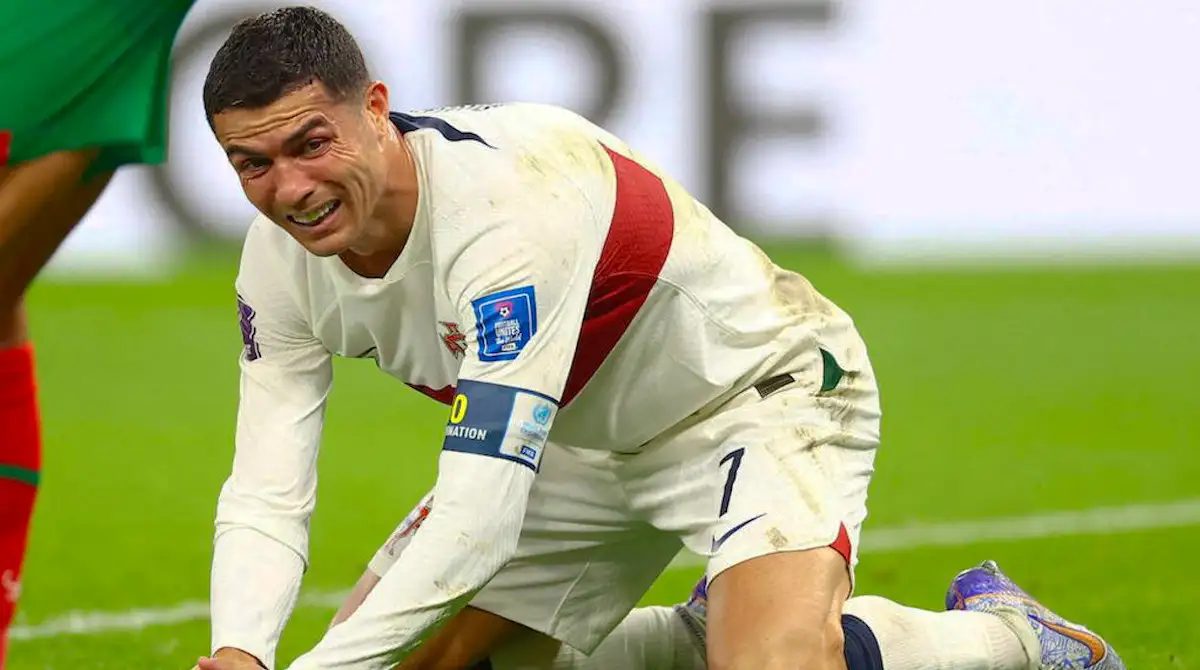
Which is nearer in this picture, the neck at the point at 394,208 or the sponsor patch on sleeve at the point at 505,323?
the sponsor patch on sleeve at the point at 505,323

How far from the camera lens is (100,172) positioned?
12.3 feet

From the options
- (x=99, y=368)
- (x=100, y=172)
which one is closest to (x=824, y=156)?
(x=99, y=368)

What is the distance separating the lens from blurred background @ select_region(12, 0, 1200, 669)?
680cm

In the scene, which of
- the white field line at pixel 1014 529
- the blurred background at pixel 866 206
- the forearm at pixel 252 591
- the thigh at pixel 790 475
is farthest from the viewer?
the blurred background at pixel 866 206

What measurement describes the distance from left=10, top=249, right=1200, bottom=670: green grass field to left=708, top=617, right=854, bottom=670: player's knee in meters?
1.03

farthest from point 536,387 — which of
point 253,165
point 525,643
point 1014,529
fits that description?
point 1014,529

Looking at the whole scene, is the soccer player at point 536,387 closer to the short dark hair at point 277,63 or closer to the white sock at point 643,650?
the short dark hair at point 277,63

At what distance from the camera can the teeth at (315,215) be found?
2.83m

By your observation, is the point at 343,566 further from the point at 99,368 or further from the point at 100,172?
the point at 99,368

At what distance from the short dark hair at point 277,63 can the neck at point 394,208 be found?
126 millimetres

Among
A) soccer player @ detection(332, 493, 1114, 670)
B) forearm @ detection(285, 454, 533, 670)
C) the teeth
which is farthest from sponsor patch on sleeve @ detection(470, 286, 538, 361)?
soccer player @ detection(332, 493, 1114, 670)

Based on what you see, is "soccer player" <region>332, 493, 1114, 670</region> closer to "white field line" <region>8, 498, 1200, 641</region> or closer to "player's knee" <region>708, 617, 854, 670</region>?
"player's knee" <region>708, 617, 854, 670</region>

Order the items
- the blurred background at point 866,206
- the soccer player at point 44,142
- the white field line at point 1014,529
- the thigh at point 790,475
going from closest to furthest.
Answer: the thigh at point 790,475, the soccer player at point 44,142, the white field line at point 1014,529, the blurred background at point 866,206

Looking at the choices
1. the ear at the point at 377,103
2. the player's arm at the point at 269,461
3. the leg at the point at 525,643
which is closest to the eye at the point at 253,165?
the ear at the point at 377,103
